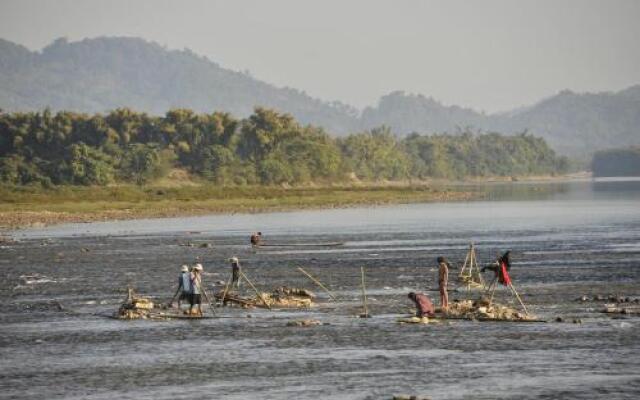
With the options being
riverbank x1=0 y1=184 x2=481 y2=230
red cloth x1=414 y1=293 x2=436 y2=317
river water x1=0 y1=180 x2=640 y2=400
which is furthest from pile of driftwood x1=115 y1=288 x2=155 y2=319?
riverbank x1=0 y1=184 x2=481 y2=230

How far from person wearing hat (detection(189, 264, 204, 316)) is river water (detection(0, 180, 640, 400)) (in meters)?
1.26

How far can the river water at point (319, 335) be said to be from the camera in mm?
35969

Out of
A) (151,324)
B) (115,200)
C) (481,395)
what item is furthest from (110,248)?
(115,200)

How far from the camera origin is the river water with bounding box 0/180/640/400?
3597 centimetres

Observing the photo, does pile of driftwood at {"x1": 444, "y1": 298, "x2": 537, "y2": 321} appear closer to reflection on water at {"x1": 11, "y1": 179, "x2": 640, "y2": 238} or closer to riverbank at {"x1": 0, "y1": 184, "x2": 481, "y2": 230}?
reflection on water at {"x1": 11, "y1": 179, "x2": 640, "y2": 238}

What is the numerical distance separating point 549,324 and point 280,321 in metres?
11.1

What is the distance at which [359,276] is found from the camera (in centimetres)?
6831

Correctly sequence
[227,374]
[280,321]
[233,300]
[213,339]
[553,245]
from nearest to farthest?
[227,374] → [213,339] → [280,321] → [233,300] → [553,245]

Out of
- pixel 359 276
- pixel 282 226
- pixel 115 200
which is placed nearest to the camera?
pixel 359 276

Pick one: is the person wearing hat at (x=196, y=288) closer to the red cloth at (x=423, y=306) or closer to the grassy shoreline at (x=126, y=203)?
the red cloth at (x=423, y=306)

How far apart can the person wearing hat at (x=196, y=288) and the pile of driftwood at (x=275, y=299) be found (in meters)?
3.21

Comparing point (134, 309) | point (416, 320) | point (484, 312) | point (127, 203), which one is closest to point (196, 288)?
point (134, 309)

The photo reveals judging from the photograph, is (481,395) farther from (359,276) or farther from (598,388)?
(359,276)

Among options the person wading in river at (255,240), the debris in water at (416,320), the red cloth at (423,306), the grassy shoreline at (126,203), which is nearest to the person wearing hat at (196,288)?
the debris in water at (416,320)
